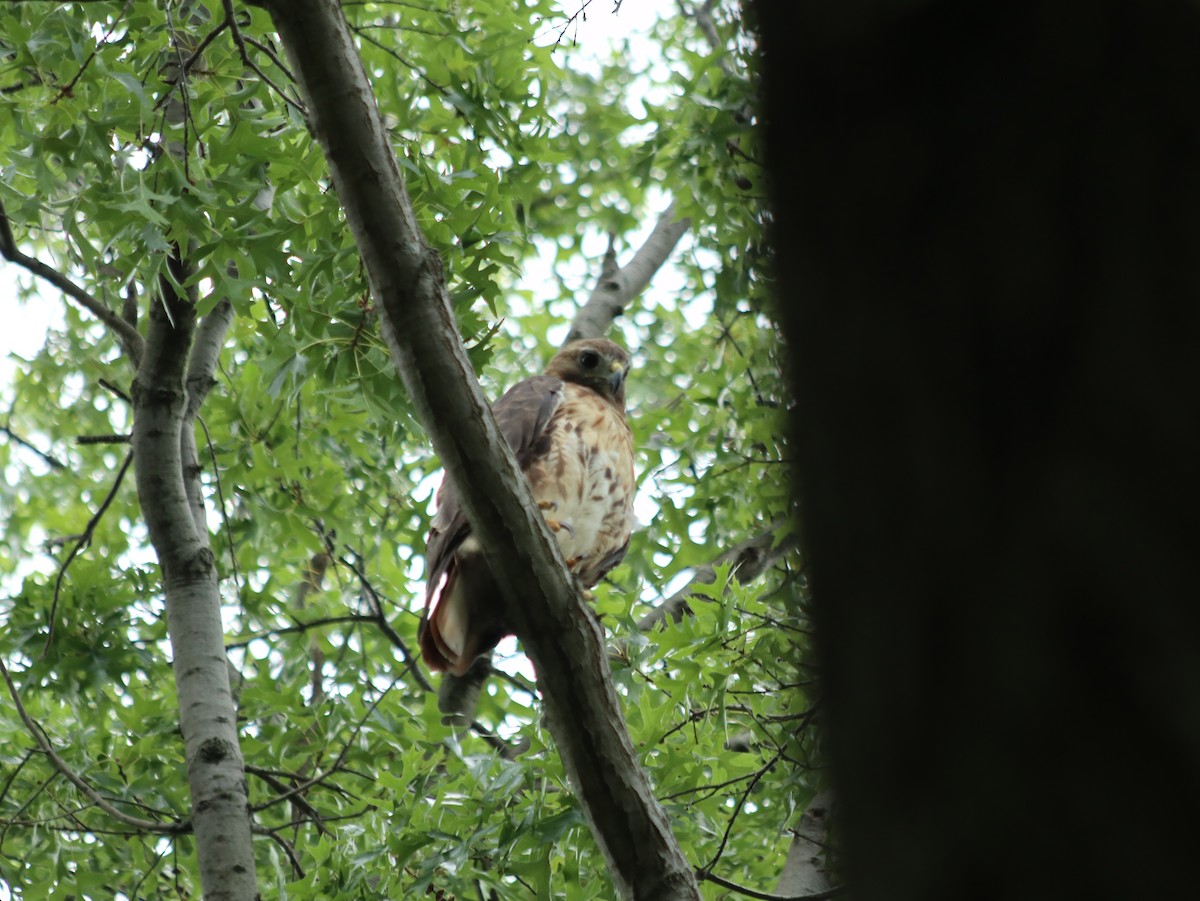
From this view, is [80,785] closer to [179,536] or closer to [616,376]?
[179,536]

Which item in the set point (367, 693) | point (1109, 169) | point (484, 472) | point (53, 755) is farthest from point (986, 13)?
point (367, 693)

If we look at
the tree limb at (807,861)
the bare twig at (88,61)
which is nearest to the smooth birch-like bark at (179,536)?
the bare twig at (88,61)

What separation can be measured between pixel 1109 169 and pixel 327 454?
5.77m

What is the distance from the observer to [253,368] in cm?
619

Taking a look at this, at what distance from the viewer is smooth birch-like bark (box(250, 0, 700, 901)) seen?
9.14 feet

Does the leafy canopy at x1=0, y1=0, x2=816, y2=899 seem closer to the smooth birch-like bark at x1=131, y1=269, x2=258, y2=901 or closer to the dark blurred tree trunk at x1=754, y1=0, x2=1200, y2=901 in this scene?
the smooth birch-like bark at x1=131, y1=269, x2=258, y2=901

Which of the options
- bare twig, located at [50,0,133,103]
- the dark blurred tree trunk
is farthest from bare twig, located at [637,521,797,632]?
the dark blurred tree trunk

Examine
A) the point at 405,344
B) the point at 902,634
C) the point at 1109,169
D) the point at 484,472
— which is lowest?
the point at 902,634

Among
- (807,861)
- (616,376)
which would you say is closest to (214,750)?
(807,861)

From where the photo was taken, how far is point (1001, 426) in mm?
786

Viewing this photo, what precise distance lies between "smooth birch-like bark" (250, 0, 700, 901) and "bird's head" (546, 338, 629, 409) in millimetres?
4158

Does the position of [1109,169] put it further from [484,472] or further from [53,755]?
[53,755]

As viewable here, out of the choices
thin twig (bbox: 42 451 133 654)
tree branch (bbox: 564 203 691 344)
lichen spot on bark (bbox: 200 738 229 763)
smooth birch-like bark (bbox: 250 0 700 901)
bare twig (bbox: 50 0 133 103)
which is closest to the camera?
smooth birch-like bark (bbox: 250 0 700 901)

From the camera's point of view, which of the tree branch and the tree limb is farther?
the tree branch
